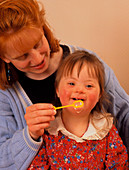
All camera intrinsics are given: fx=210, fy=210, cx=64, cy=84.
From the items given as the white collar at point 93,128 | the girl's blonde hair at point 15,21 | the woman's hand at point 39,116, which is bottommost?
the white collar at point 93,128

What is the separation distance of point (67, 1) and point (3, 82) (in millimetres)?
943

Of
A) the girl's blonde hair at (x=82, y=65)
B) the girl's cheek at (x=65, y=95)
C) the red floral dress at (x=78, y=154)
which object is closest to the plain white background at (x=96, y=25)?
the girl's blonde hair at (x=82, y=65)

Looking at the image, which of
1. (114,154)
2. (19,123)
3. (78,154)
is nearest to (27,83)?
(19,123)

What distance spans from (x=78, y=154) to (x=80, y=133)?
0.10 metres

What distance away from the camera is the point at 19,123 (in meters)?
1.13

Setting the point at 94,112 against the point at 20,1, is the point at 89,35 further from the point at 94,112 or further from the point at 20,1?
the point at 20,1

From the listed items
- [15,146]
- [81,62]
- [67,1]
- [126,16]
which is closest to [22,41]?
[81,62]

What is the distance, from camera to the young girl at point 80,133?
95cm

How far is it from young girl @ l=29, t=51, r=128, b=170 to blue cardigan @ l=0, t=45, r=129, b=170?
0.24ft

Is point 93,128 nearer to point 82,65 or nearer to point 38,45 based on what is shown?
point 82,65

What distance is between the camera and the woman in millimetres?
849

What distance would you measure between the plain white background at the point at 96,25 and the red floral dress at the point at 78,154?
39.0 inches

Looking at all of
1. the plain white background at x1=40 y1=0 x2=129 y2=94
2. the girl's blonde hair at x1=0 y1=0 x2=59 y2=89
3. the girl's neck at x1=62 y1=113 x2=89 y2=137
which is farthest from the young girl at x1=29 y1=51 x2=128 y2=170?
the plain white background at x1=40 y1=0 x2=129 y2=94

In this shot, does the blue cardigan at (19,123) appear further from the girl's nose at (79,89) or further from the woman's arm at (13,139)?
the girl's nose at (79,89)
